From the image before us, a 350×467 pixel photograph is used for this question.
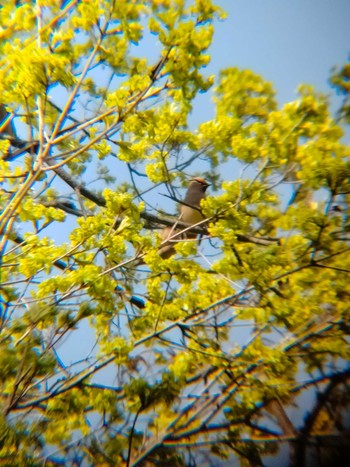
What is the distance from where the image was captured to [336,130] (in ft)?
8.93

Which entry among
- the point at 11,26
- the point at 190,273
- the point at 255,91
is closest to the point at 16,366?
the point at 190,273

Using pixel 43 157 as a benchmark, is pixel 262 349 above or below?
below

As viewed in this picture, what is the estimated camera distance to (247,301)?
10.8ft

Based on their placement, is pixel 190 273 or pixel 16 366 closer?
pixel 16 366

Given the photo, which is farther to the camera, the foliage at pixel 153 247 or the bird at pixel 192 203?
the bird at pixel 192 203

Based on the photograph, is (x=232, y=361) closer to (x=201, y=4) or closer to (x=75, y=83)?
(x=75, y=83)

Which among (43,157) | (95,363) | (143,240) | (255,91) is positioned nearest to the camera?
(43,157)

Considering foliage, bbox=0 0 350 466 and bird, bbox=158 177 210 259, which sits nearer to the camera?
foliage, bbox=0 0 350 466

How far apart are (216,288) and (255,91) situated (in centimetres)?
186

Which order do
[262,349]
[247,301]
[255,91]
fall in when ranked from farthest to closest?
[262,349] → [247,301] → [255,91]

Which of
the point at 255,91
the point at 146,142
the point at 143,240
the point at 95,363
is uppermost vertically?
the point at 255,91

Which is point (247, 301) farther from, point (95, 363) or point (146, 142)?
point (146, 142)

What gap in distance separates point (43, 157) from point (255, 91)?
2.00 metres

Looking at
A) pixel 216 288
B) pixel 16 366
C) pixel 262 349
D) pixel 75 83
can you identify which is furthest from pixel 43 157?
pixel 262 349
